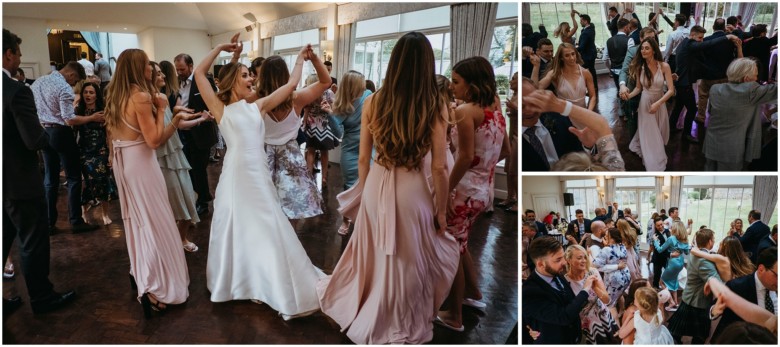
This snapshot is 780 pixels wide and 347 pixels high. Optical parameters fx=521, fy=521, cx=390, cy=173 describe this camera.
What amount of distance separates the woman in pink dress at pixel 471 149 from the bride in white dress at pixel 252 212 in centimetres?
78

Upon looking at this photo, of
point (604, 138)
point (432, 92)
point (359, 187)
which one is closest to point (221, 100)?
point (359, 187)

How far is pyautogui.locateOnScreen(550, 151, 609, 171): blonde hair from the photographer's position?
2.11 metres

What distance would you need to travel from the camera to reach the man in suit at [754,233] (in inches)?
89.0

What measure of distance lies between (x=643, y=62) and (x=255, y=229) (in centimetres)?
201

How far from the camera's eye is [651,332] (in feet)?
7.97

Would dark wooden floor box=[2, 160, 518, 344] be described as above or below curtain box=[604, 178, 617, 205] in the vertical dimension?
below

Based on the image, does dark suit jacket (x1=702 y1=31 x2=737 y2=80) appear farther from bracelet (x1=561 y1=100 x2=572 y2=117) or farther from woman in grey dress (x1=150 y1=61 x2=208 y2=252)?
woman in grey dress (x1=150 y1=61 x2=208 y2=252)

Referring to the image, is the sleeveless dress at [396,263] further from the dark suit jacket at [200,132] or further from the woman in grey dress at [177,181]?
the dark suit jacket at [200,132]

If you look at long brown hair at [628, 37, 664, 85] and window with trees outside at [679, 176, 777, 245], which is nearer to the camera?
long brown hair at [628, 37, 664, 85]

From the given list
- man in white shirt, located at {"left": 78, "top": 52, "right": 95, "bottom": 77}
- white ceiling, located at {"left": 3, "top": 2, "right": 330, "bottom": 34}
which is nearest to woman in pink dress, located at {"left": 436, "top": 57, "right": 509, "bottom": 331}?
white ceiling, located at {"left": 3, "top": 2, "right": 330, "bottom": 34}

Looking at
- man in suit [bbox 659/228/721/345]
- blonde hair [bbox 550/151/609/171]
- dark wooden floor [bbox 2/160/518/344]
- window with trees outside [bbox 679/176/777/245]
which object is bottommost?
dark wooden floor [bbox 2/160/518/344]

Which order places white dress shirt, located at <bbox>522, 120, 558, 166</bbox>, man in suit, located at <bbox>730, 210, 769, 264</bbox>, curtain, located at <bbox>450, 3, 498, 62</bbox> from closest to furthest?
1. white dress shirt, located at <bbox>522, 120, 558, 166</bbox>
2. man in suit, located at <bbox>730, 210, 769, 264</bbox>
3. curtain, located at <bbox>450, 3, 498, 62</bbox>

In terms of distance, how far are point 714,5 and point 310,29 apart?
6.87 metres

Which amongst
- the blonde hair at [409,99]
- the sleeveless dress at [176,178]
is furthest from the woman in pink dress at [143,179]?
the blonde hair at [409,99]
